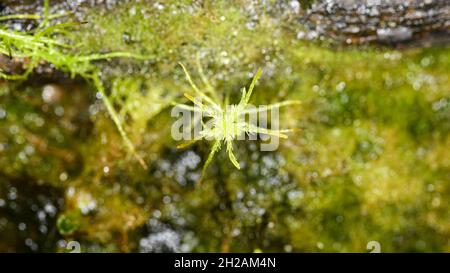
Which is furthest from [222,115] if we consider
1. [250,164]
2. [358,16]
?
[358,16]

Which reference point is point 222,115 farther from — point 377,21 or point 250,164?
point 377,21

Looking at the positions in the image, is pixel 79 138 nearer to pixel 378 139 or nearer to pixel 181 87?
pixel 181 87

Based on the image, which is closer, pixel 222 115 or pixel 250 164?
pixel 222 115

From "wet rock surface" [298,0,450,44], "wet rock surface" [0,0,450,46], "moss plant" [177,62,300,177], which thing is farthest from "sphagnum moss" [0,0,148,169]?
"wet rock surface" [298,0,450,44]

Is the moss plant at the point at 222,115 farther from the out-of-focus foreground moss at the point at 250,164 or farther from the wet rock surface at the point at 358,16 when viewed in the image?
the wet rock surface at the point at 358,16

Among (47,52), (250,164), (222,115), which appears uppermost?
(47,52)

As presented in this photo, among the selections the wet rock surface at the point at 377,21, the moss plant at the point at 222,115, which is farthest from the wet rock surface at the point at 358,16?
the moss plant at the point at 222,115
